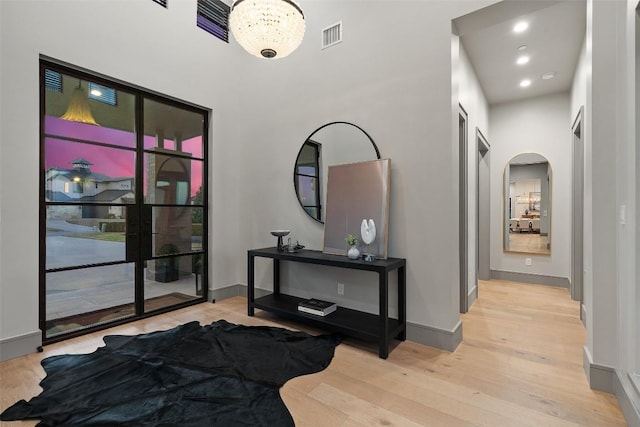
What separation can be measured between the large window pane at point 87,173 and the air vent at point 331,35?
8.22 ft

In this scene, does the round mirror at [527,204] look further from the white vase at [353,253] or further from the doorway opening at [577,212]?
the white vase at [353,253]

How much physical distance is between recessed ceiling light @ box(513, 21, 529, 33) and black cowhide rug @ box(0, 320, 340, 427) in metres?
3.72

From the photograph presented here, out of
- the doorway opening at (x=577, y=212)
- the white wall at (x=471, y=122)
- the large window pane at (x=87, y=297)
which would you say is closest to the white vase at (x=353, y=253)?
the white wall at (x=471, y=122)

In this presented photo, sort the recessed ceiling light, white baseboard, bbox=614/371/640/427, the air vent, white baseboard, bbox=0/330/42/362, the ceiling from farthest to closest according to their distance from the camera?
the air vent → the recessed ceiling light → the ceiling → white baseboard, bbox=0/330/42/362 → white baseboard, bbox=614/371/640/427

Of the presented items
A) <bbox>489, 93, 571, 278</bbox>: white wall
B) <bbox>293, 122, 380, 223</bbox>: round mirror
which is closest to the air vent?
<bbox>293, 122, 380, 223</bbox>: round mirror

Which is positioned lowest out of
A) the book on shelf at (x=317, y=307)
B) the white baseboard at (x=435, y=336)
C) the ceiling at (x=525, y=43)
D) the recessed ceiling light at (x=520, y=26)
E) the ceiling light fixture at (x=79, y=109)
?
the white baseboard at (x=435, y=336)

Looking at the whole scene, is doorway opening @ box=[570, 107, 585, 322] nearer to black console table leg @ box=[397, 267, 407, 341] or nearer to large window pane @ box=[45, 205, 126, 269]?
black console table leg @ box=[397, 267, 407, 341]

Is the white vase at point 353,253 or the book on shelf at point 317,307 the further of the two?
the book on shelf at point 317,307

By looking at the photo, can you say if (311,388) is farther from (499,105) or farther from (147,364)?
(499,105)

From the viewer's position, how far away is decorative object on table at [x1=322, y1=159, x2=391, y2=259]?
9.49 ft

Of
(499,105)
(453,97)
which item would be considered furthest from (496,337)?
(499,105)

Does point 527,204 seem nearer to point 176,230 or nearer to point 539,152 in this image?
point 539,152

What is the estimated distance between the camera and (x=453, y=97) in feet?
8.80

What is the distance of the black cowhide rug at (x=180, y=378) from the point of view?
5.75 feet
